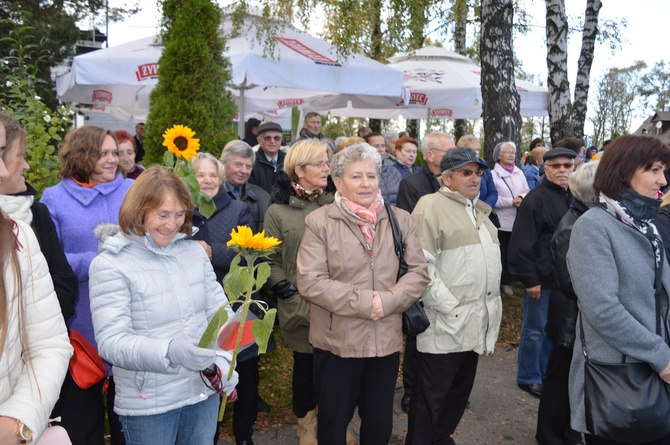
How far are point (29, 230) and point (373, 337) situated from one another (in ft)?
5.91

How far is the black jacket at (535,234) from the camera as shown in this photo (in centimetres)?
449

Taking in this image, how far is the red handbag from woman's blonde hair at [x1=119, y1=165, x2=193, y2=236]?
0.52 metres

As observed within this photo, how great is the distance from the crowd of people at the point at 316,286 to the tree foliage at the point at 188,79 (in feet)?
3.59

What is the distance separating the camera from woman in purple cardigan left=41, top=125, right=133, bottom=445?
10.5 ft

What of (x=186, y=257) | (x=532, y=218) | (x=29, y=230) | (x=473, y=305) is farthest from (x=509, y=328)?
(x=29, y=230)

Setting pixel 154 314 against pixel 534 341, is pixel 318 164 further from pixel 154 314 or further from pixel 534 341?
pixel 534 341

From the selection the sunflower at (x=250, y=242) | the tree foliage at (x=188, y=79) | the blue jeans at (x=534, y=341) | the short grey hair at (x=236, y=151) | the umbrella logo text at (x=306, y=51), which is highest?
the umbrella logo text at (x=306, y=51)

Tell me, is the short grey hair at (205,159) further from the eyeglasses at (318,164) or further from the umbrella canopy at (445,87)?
the umbrella canopy at (445,87)

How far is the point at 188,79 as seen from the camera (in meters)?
5.33

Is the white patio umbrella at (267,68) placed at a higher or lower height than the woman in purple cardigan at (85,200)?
higher

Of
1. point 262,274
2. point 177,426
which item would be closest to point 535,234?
point 262,274

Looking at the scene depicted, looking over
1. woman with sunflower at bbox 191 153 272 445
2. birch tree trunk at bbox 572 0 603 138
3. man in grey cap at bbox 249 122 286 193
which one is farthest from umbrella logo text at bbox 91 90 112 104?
birch tree trunk at bbox 572 0 603 138

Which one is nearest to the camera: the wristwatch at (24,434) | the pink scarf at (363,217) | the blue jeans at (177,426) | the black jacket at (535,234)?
the wristwatch at (24,434)

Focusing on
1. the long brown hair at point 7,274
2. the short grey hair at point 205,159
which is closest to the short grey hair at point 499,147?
the short grey hair at point 205,159
